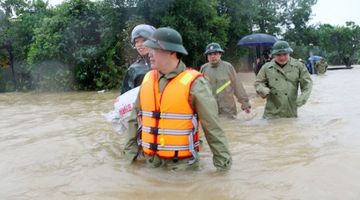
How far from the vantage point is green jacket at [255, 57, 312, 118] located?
22.5 feet

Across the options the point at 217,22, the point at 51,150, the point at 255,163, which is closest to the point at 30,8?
the point at 217,22

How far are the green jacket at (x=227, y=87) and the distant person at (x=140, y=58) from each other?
2951 millimetres

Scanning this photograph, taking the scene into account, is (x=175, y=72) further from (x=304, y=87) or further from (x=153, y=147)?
(x=304, y=87)

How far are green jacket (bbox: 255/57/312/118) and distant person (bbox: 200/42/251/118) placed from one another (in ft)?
2.75

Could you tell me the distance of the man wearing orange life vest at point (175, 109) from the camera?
12.0ft

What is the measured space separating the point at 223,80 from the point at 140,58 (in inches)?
123

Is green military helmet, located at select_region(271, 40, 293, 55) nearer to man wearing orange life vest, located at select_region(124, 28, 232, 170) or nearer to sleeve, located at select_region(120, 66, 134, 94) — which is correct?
sleeve, located at select_region(120, 66, 134, 94)

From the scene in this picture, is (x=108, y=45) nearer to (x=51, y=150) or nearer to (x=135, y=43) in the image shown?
(x=51, y=150)

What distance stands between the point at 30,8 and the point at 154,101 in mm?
20902

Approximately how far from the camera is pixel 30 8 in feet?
75.3

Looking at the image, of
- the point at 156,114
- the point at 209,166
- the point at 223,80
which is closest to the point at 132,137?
the point at 156,114

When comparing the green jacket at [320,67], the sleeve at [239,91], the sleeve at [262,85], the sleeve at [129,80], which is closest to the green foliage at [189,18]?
the green jacket at [320,67]

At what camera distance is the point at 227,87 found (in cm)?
794

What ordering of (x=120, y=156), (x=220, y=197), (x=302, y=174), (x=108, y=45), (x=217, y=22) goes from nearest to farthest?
(x=220, y=197), (x=302, y=174), (x=120, y=156), (x=108, y=45), (x=217, y=22)
